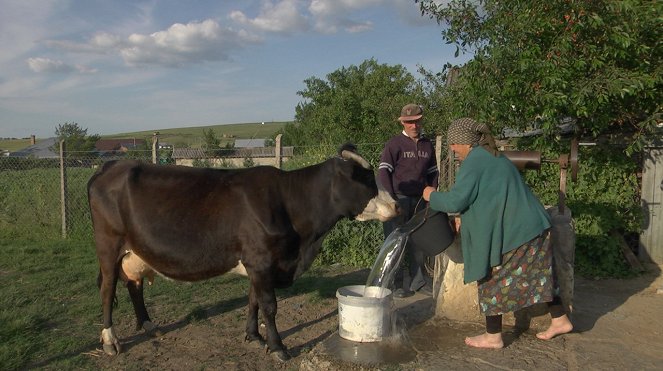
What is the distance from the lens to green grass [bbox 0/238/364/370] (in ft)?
15.7

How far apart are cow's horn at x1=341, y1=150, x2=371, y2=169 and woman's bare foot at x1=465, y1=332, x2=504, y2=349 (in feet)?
5.38

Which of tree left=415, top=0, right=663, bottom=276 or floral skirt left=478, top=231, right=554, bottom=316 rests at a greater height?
tree left=415, top=0, right=663, bottom=276

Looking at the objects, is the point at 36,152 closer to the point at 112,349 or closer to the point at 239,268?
the point at 112,349

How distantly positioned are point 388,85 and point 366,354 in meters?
25.7

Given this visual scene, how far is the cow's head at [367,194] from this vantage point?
4.53m

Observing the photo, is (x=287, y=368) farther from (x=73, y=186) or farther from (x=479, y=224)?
(x=73, y=186)

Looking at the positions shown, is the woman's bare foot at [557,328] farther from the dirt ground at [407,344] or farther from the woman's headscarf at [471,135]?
the woman's headscarf at [471,135]

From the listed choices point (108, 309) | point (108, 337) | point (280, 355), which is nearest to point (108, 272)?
point (108, 309)

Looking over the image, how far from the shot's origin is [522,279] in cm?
405

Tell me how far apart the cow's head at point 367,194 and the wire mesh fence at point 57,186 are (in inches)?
166

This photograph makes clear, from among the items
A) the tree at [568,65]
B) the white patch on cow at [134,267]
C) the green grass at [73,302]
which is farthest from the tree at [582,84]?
the white patch on cow at [134,267]

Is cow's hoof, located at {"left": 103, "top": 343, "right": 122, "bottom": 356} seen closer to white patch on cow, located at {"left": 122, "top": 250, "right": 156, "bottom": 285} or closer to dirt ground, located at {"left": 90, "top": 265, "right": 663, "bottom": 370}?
dirt ground, located at {"left": 90, "top": 265, "right": 663, "bottom": 370}

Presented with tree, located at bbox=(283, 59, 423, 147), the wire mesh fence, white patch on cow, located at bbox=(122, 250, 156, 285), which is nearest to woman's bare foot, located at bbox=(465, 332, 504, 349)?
white patch on cow, located at bbox=(122, 250, 156, 285)

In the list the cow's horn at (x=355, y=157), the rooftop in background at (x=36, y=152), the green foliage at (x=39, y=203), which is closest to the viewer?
the cow's horn at (x=355, y=157)
